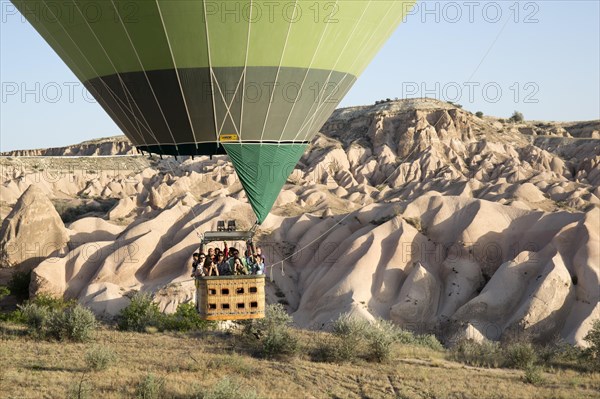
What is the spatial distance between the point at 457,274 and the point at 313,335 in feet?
38.0

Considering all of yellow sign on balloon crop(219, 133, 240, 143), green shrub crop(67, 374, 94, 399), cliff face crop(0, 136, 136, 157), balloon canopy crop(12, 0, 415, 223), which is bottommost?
green shrub crop(67, 374, 94, 399)

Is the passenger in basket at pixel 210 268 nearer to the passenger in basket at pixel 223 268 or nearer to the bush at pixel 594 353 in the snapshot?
the passenger in basket at pixel 223 268

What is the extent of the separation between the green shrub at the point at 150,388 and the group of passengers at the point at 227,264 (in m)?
2.20

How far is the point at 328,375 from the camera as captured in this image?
1689 centimetres

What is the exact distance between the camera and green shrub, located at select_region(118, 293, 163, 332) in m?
23.6

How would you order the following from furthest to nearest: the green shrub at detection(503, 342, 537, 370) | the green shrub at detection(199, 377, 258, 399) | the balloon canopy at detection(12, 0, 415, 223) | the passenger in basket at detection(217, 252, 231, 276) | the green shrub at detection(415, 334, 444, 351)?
the green shrub at detection(415, 334, 444, 351) → the green shrub at detection(503, 342, 537, 370) → the balloon canopy at detection(12, 0, 415, 223) → the passenger in basket at detection(217, 252, 231, 276) → the green shrub at detection(199, 377, 258, 399)

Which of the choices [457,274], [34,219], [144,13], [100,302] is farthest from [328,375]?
[34,219]

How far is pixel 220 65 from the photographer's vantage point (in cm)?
1450

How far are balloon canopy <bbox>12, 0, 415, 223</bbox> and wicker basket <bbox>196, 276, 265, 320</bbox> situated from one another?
202cm

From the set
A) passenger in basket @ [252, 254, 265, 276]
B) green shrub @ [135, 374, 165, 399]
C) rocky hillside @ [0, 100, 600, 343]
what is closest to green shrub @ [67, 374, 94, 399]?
green shrub @ [135, 374, 165, 399]

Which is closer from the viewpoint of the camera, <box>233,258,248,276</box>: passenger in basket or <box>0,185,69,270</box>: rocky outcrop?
<box>233,258,248,276</box>: passenger in basket

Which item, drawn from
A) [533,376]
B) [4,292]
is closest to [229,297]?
[533,376]

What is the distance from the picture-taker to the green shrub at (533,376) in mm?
16688

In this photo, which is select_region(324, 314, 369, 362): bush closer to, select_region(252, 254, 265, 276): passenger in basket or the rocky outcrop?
select_region(252, 254, 265, 276): passenger in basket
